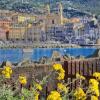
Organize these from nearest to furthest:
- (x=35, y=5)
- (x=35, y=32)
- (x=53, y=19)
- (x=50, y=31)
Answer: (x=35, y=32) < (x=50, y=31) < (x=53, y=19) < (x=35, y=5)

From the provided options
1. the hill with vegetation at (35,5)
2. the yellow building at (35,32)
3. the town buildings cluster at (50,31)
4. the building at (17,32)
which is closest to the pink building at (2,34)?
the town buildings cluster at (50,31)

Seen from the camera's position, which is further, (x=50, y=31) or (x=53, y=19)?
(x=53, y=19)

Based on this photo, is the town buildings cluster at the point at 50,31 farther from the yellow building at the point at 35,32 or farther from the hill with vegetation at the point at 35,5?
the hill with vegetation at the point at 35,5

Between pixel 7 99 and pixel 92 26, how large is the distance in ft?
306

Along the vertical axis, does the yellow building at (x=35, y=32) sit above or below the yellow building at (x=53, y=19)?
below

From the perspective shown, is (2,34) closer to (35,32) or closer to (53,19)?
(35,32)

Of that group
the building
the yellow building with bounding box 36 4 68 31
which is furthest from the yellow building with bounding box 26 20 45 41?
the yellow building with bounding box 36 4 68 31

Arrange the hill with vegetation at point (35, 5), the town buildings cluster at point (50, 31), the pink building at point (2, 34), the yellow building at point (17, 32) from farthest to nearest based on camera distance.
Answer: the hill with vegetation at point (35, 5) → the yellow building at point (17, 32) → the town buildings cluster at point (50, 31) → the pink building at point (2, 34)

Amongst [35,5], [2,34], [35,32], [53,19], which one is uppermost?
[35,5]

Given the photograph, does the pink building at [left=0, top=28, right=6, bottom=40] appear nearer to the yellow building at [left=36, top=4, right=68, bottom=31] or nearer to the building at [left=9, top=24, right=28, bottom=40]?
the building at [left=9, top=24, right=28, bottom=40]

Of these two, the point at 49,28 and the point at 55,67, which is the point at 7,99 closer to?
the point at 55,67

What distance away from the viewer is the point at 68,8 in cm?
12056

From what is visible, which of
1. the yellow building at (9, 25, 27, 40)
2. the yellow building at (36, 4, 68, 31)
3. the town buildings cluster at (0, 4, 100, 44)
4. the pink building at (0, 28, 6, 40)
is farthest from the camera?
the yellow building at (36, 4, 68, 31)

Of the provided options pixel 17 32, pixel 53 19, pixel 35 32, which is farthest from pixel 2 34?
pixel 53 19
